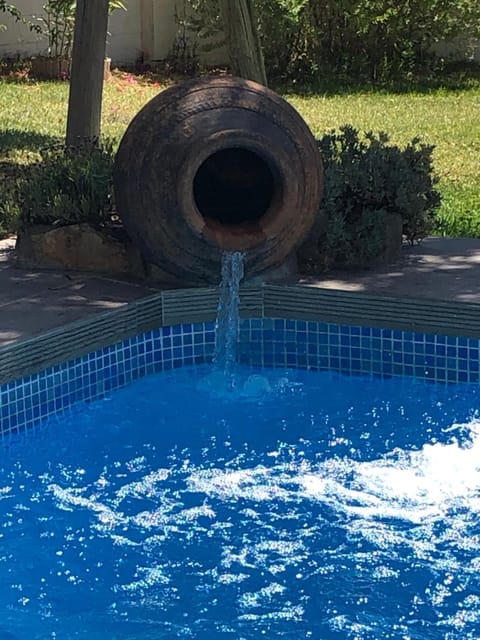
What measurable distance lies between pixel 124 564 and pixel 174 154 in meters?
2.82

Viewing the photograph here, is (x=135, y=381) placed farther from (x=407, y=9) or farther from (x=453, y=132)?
(x=407, y=9)

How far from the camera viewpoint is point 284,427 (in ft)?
19.6

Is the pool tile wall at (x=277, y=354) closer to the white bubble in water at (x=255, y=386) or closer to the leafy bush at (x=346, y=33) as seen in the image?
the white bubble in water at (x=255, y=386)

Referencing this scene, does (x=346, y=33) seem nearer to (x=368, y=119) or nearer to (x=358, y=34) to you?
(x=358, y=34)

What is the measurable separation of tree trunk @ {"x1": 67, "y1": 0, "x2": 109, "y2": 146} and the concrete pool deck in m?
2.14

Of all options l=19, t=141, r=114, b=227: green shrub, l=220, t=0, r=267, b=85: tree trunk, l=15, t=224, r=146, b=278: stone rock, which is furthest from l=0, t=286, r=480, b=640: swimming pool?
l=220, t=0, r=267, b=85: tree trunk

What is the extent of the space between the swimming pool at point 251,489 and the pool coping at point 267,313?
0.18 ft

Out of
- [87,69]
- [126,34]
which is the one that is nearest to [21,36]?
[126,34]

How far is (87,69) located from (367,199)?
2987mm

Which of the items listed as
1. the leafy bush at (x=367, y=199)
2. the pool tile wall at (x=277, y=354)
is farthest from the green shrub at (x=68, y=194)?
the leafy bush at (x=367, y=199)

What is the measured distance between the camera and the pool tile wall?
6281 mm

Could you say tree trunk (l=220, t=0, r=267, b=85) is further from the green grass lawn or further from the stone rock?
the stone rock

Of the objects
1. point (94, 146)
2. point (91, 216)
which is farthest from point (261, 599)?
point (94, 146)

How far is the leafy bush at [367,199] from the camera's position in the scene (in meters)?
7.40
